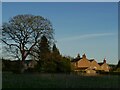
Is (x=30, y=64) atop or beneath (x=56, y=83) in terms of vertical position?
atop

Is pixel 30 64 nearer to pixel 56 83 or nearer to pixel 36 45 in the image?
pixel 36 45

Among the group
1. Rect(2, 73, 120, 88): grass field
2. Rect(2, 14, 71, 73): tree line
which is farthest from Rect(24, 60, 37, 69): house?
Rect(2, 73, 120, 88): grass field

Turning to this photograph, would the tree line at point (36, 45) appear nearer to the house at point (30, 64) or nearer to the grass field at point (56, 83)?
the house at point (30, 64)

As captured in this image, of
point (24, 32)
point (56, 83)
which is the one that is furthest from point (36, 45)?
point (56, 83)

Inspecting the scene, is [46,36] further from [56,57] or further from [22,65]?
[22,65]

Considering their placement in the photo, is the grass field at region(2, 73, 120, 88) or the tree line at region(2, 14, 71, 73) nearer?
the grass field at region(2, 73, 120, 88)

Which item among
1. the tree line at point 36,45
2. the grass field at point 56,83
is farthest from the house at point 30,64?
the grass field at point 56,83

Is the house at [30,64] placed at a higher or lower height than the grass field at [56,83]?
higher

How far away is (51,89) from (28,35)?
17.2 metres

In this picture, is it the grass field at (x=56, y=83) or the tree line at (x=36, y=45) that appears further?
the tree line at (x=36, y=45)

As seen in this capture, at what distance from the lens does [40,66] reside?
932 inches

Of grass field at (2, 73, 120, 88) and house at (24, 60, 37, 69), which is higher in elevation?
house at (24, 60, 37, 69)

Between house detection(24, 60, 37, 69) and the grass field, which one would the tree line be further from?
the grass field

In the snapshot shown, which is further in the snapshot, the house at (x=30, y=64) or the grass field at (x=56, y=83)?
the house at (x=30, y=64)
